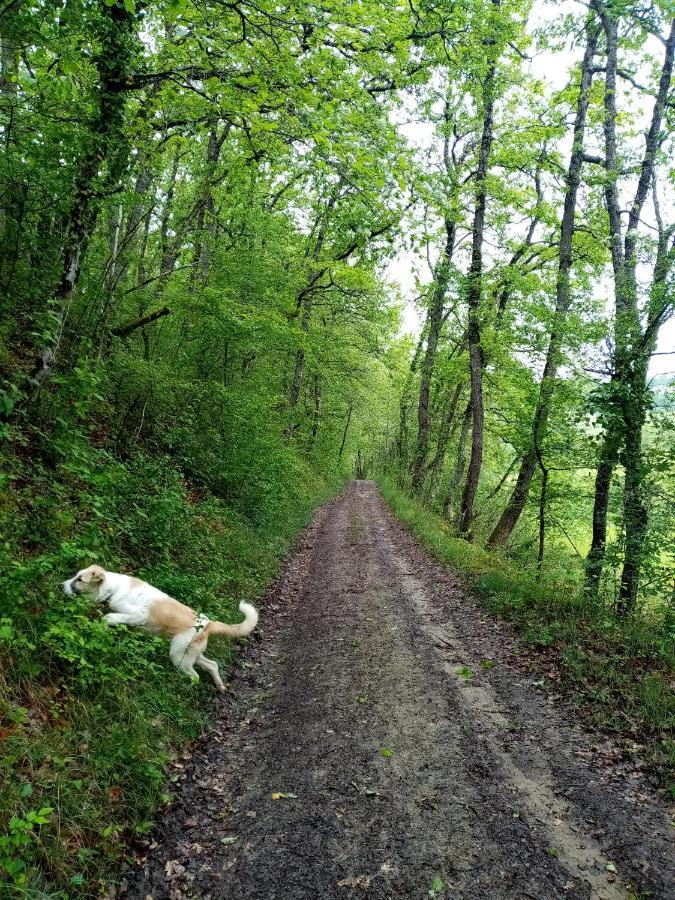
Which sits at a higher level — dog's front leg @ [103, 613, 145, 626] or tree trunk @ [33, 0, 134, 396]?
tree trunk @ [33, 0, 134, 396]

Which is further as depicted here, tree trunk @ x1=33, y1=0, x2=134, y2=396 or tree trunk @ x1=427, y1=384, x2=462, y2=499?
tree trunk @ x1=427, y1=384, x2=462, y2=499

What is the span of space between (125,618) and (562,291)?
40.4 ft

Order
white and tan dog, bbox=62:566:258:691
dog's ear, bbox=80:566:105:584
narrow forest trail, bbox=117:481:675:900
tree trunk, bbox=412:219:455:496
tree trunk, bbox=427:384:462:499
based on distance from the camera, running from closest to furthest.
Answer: narrow forest trail, bbox=117:481:675:900 < dog's ear, bbox=80:566:105:584 < white and tan dog, bbox=62:566:258:691 < tree trunk, bbox=412:219:455:496 < tree trunk, bbox=427:384:462:499

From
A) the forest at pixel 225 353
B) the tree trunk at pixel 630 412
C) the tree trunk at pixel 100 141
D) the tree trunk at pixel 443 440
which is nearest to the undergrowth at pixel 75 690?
the forest at pixel 225 353

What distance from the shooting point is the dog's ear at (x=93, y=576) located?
459 cm

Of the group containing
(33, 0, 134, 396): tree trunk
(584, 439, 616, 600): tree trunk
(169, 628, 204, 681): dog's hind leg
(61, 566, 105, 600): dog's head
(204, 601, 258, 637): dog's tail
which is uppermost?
(33, 0, 134, 396): tree trunk

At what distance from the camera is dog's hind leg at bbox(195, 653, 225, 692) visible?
5.55 meters

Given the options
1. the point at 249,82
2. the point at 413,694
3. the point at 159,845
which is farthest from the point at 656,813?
the point at 249,82

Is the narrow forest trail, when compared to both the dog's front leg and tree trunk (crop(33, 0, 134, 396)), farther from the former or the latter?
tree trunk (crop(33, 0, 134, 396))

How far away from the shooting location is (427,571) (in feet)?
38.7

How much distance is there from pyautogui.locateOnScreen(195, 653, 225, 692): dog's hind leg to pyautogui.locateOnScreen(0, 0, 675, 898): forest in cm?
17

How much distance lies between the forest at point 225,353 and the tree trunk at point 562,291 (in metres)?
0.08

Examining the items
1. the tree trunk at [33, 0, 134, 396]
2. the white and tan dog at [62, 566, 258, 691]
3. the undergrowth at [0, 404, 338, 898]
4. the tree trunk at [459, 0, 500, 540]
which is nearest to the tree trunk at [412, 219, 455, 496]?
the tree trunk at [459, 0, 500, 540]

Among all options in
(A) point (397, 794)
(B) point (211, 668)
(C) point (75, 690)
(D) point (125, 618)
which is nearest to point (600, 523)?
(A) point (397, 794)
